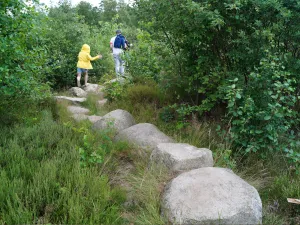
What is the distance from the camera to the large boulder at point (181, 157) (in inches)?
148

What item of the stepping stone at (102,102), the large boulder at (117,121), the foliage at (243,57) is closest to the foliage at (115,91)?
the stepping stone at (102,102)

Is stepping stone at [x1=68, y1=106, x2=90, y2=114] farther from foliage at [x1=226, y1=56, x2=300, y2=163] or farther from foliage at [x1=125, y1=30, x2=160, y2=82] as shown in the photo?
foliage at [x1=226, y1=56, x2=300, y2=163]

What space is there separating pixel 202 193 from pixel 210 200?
0.14 metres

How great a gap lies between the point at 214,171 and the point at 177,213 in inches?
31.8

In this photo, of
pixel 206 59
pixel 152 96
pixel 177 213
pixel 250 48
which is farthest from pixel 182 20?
pixel 177 213

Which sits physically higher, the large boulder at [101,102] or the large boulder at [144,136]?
the large boulder at [144,136]

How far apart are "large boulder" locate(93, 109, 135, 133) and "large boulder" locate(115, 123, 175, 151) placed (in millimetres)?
425

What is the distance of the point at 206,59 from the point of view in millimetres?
5234

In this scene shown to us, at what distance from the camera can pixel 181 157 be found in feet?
12.5

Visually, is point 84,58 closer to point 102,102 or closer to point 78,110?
point 102,102

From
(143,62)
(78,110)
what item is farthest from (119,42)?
(78,110)

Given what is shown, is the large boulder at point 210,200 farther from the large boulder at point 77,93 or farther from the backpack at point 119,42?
the backpack at point 119,42

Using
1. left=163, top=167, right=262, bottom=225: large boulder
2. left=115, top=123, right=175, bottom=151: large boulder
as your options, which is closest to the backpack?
left=115, top=123, right=175, bottom=151: large boulder

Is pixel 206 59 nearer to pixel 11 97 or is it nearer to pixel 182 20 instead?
pixel 182 20
